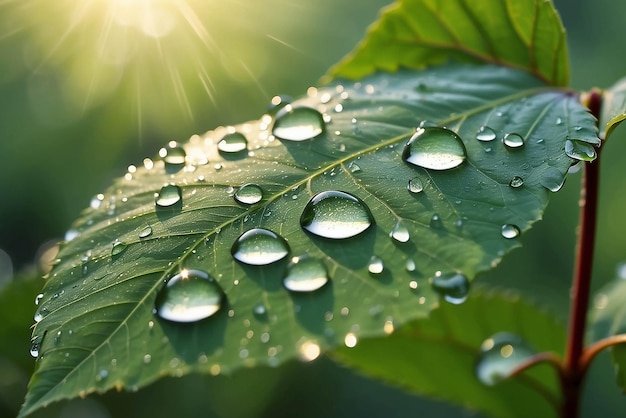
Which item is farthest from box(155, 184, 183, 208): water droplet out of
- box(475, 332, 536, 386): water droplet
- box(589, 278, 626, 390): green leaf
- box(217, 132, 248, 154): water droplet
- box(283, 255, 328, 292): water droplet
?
box(589, 278, 626, 390): green leaf

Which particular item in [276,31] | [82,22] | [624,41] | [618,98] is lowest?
[624,41]

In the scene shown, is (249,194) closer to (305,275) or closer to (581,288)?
(305,275)

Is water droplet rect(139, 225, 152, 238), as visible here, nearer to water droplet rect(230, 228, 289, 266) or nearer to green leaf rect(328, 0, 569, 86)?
water droplet rect(230, 228, 289, 266)

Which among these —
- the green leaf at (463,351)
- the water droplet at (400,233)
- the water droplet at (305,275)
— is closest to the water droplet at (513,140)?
the water droplet at (400,233)

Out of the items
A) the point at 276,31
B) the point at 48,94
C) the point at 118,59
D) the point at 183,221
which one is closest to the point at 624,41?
the point at 276,31

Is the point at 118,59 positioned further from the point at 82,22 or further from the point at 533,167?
the point at 533,167

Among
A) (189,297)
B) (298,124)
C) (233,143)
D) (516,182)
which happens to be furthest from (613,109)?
(189,297)
